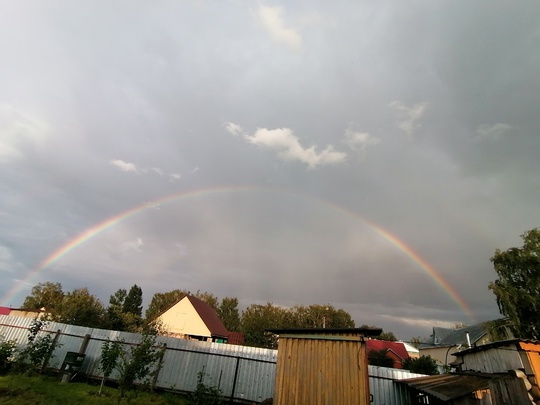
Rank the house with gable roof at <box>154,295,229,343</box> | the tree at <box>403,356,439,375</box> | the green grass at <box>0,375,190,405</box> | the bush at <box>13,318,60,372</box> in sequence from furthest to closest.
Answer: the house with gable roof at <box>154,295,229,343</box> < the tree at <box>403,356,439,375</box> < the bush at <box>13,318,60,372</box> < the green grass at <box>0,375,190,405</box>

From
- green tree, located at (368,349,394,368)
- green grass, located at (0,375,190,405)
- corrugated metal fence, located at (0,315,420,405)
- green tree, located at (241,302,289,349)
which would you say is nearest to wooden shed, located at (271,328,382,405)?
corrugated metal fence, located at (0,315,420,405)

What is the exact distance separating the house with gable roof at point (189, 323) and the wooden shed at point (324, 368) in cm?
3354

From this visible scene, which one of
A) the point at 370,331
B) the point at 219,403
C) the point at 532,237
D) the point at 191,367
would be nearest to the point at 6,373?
the point at 191,367

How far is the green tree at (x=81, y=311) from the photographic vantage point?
3183cm

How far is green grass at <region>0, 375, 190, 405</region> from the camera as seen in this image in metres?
11.5

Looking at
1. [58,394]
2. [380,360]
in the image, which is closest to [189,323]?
[380,360]

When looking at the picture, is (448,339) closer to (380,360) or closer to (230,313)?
A: (380,360)

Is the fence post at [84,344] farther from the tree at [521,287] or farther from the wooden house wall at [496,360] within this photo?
the tree at [521,287]

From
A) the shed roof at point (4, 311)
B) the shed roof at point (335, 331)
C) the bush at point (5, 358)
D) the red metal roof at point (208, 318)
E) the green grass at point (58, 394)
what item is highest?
the red metal roof at point (208, 318)

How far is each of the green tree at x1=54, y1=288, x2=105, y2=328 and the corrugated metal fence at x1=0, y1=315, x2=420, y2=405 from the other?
57.4 ft

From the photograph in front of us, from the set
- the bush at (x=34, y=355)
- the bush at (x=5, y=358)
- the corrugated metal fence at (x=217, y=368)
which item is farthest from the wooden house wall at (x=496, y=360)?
the bush at (x=5, y=358)

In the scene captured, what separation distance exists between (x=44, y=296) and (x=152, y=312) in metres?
26.0

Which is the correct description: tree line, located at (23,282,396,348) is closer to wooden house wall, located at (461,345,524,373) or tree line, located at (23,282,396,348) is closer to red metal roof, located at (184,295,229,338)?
red metal roof, located at (184,295,229,338)

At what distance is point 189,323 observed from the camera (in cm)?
3947
